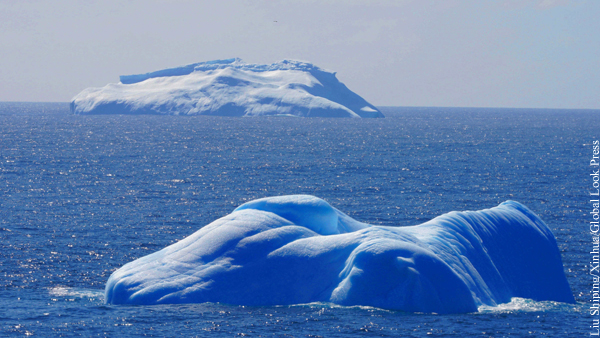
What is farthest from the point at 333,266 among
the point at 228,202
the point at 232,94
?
the point at 232,94

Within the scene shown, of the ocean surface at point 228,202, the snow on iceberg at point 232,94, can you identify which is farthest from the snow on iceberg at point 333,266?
the snow on iceberg at point 232,94

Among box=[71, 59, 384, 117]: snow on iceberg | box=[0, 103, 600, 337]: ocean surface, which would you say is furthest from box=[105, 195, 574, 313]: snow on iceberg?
box=[71, 59, 384, 117]: snow on iceberg

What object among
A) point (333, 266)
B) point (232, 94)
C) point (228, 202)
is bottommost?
point (228, 202)

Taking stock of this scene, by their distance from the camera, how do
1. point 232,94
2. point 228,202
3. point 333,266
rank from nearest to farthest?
point 333,266, point 228,202, point 232,94

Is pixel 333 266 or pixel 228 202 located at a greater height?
pixel 333 266

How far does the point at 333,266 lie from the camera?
26.1m

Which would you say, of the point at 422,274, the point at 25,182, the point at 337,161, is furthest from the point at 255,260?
the point at 337,161

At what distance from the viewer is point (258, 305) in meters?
25.9

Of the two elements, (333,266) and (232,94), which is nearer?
(333,266)

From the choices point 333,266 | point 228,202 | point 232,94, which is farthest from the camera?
point 232,94

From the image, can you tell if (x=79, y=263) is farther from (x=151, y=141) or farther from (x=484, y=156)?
(x=151, y=141)

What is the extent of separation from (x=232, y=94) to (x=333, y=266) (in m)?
158

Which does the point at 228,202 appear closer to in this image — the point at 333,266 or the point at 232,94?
the point at 333,266

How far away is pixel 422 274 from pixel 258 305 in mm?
6454
